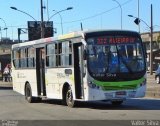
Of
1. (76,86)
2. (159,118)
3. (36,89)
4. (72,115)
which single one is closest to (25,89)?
(36,89)

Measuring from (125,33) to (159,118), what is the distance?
5281 mm

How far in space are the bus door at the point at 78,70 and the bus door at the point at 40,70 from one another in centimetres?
402

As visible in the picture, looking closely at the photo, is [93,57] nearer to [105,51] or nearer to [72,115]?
[105,51]

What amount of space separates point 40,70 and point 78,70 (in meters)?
4.65

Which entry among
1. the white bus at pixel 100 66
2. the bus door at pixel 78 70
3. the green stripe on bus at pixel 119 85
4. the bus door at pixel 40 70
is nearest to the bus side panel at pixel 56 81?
the white bus at pixel 100 66

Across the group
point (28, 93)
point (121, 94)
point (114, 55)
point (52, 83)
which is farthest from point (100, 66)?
point (28, 93)

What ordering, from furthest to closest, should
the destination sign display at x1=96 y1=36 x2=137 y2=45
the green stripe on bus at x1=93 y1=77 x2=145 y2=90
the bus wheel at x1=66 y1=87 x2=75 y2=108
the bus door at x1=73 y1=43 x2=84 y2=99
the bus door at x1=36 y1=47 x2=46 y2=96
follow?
the bus door at x1=36 y1=47 x2=46 y2=96 → the bus wheel at x1=66 y1=87 x2=75 y2=108 → the bus door at x1=73 y1=43 x2=84 y2=99 → the destination sign display at x1=96 y1=36 x2=137 y2=45 → the green stripe on bus at x1=93 y1=77 x2=145 y2=90

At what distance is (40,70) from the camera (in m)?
24.9

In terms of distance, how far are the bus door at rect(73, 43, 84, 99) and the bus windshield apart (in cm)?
66

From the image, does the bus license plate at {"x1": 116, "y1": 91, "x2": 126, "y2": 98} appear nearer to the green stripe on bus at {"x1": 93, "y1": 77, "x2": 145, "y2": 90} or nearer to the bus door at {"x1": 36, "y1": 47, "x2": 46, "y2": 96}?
the green stripe on bus at {"x1": 93, "y1": 77, "x2": 145, "y2": 90}

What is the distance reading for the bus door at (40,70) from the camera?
2452 cm

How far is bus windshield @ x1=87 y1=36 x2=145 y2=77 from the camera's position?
19719 mm

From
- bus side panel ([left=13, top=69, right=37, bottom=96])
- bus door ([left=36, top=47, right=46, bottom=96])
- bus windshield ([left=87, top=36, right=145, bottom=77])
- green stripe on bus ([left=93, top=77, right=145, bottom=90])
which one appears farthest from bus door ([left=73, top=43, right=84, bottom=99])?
bus side panel ([left=13, top=69, right=37, bottom=96])

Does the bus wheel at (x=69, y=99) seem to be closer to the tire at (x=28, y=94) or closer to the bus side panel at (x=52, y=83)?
the bus side panel at (x=52, y=83)
